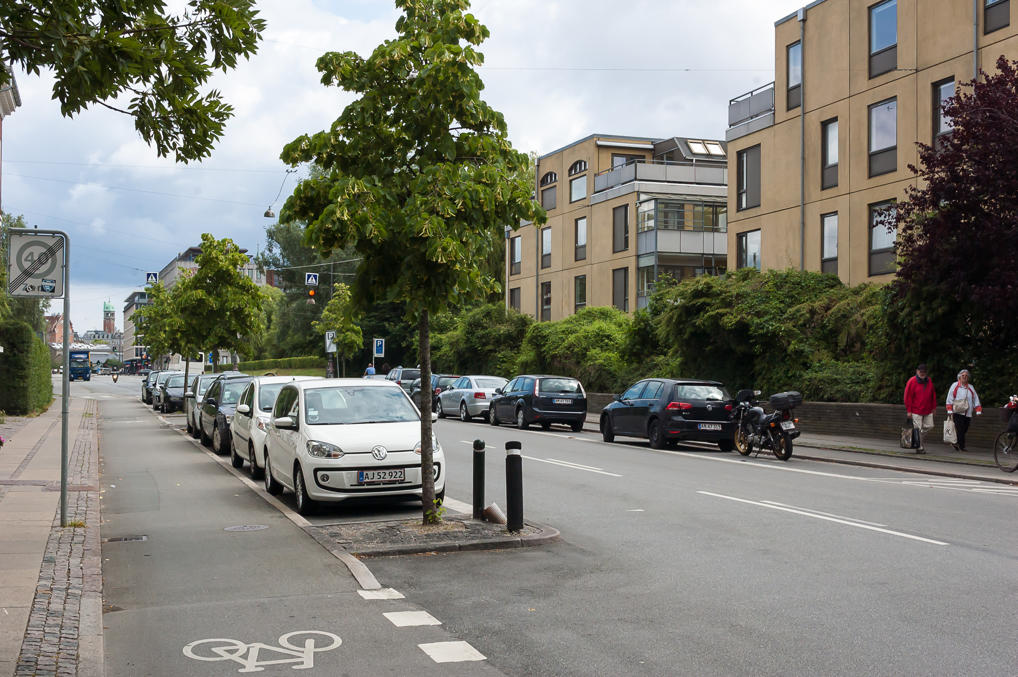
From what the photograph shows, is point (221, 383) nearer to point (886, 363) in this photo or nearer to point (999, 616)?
point (886, 363)

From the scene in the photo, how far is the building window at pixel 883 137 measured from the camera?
94.9ft

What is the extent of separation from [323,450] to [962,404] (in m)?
13.6

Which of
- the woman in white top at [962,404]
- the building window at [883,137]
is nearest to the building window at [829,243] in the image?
the building window at [883,137]

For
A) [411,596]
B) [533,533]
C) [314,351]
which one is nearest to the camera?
[411,596]

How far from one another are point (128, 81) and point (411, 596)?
13.0 feet

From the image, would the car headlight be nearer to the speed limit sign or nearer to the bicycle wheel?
the speed limit sign

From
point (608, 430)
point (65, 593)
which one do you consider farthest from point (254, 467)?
point (608, 430)

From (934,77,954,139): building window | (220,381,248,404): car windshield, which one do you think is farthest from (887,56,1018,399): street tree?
→ (220,381,248,404): car windshield

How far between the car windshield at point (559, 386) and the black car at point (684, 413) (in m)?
5.80

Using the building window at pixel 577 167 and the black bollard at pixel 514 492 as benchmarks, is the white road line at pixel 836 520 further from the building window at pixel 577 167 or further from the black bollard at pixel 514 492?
the building window at pixel 577 167

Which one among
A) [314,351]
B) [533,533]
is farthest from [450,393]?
[314,351]

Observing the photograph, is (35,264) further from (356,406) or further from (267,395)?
(267,395)

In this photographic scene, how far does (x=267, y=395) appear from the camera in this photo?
16.3 meters

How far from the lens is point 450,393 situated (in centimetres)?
3456
